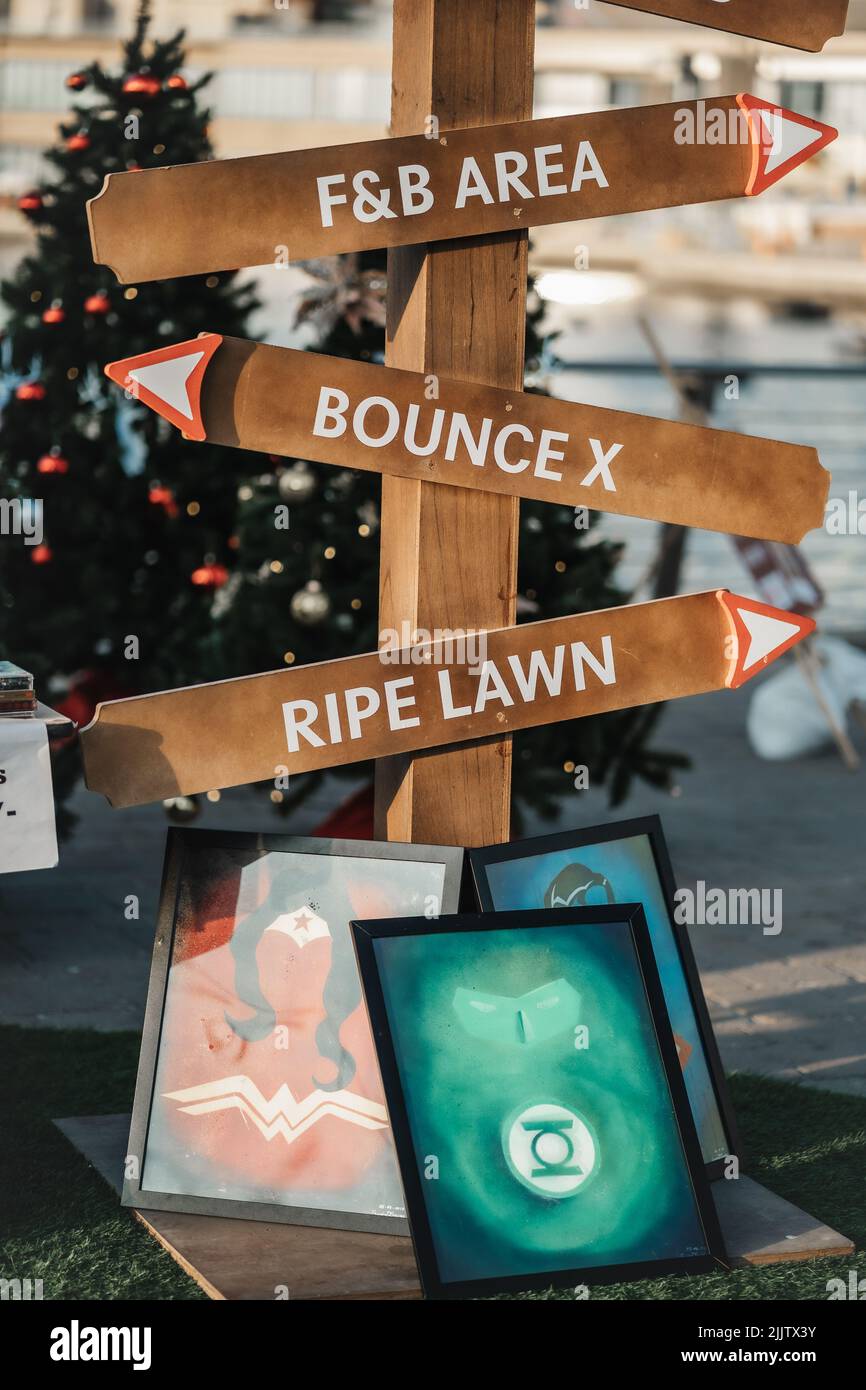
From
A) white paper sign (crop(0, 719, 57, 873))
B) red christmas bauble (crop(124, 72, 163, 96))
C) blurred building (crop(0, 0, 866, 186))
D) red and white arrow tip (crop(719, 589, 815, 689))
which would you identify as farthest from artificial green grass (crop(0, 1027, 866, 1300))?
blurred building (crop(0, 0, 866, 186))

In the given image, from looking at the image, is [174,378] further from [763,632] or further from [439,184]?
[763,632]

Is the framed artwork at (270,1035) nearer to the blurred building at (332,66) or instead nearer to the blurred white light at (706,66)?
the blurred white light at (706,66)

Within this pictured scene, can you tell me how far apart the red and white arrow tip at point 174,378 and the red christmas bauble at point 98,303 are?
8.78 feet

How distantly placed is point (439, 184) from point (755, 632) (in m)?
1.06

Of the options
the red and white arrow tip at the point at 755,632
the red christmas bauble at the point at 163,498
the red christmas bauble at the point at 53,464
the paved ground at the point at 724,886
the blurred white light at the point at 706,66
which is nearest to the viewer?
the red and white arrow tip at the point at 755,632

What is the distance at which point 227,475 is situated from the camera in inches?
234

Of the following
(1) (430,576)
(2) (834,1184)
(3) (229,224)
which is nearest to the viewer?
(3) (229,224)

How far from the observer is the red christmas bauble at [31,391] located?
5703mm

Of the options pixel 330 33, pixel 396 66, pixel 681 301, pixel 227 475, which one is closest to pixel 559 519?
pixel 227 475

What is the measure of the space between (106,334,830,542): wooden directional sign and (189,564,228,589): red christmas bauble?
275 cm

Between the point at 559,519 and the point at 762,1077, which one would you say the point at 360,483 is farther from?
the point at 762,1077

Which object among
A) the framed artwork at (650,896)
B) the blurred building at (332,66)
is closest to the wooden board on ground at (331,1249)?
the framed artwork at (650,896)

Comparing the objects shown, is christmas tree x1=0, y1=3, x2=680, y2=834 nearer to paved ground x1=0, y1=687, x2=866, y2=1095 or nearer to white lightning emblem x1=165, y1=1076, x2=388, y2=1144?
paved ground x1=0, y1=687, x2=866, y2=1095

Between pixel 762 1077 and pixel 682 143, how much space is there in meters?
2.34
